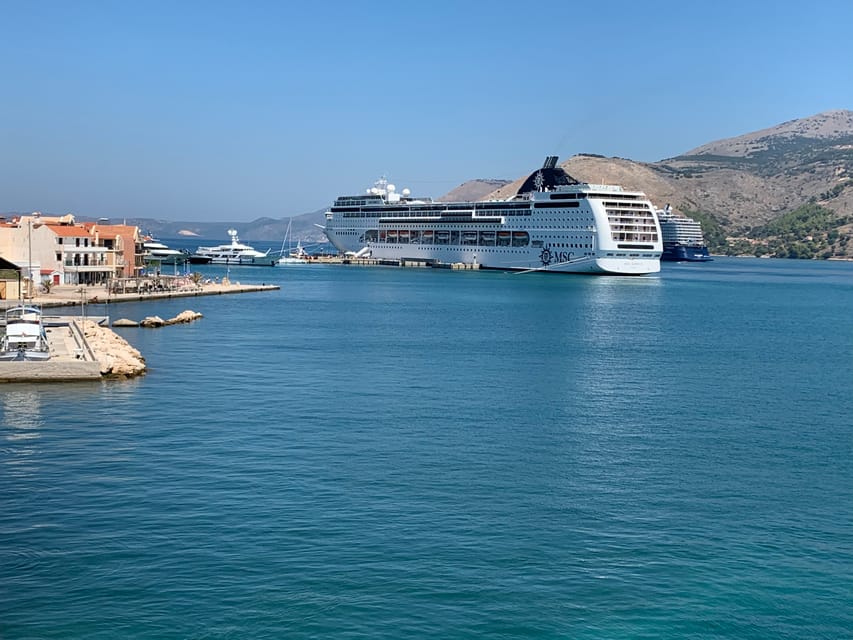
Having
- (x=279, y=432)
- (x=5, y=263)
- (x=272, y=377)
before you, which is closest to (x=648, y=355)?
(x=272, y=377)

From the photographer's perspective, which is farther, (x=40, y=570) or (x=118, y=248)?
(x=118, y=248)

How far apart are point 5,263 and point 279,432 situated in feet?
115

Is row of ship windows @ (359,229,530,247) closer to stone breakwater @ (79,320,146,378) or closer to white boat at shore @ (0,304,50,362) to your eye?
stone breakwater @ (79,320,146,378)

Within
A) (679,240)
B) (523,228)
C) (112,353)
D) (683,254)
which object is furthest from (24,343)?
(679,240)

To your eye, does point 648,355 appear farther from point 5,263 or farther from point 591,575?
point 5,263

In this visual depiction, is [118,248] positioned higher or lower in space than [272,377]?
higher

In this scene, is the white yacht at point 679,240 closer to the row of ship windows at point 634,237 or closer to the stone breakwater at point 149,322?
the row of ship windows at point 634,237

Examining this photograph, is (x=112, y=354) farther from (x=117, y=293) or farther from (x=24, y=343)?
(x=117, y=293)

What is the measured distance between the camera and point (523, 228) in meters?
107

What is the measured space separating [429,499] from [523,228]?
90956 mm

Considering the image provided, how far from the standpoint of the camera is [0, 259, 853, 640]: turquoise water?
42.4 ft

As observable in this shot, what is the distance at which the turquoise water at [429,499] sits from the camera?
42.4 feet

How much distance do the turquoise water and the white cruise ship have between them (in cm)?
6054

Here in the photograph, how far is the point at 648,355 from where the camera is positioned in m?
39.0
